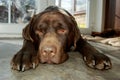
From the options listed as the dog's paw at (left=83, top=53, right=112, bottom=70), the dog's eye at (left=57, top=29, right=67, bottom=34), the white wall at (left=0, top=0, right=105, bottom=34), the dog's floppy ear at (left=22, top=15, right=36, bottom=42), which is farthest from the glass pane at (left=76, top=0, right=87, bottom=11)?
the dog's paw at (left=83, top=53, right=112, bottom=70)

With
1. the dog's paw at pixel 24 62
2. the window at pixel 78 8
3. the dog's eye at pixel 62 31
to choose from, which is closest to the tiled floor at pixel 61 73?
the dog's paw at pixel 24 62

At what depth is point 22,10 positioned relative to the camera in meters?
4.16

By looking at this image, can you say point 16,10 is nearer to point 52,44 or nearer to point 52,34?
point 52,34

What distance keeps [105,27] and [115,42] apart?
5.07 ft

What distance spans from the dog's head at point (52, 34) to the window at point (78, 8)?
107 inches

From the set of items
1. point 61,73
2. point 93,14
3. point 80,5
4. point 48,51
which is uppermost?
point 80,5

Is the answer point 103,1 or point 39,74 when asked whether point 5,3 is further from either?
point 39,74

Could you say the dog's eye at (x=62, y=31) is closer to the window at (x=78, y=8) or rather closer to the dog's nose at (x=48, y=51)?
the dog's nose at (x=48, y=51)

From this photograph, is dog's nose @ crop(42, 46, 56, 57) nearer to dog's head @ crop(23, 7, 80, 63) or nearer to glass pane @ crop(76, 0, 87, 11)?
dog's head @ crop(23, 7, 80, 63)

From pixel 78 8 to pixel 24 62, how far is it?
3244 mm

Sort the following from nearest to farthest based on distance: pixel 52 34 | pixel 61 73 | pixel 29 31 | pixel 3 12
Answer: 1. pixel 61 73
2. pixel 52 34
3. pixel 29 31
4. pixel 3 12

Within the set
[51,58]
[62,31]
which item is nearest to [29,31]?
[62,31]

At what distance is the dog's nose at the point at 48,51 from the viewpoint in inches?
51.5

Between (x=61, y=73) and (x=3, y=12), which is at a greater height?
(x=3, y=12)
